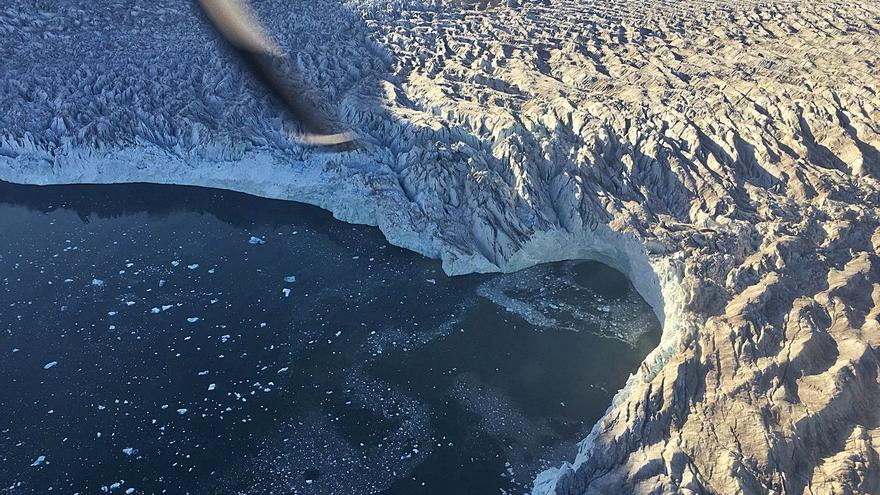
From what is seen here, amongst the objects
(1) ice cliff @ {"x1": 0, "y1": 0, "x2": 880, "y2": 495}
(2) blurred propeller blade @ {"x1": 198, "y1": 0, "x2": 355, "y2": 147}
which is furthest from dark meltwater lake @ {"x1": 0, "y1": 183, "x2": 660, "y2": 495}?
(2) blurred propeller blade @ {"x1": 198, "y1": 0, "x2": 355, "y2": 147}

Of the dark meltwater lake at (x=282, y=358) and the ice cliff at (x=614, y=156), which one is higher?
the ice cliff at (x=614, y=156)

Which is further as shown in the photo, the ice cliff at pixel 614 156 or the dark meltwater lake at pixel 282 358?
the dark meltwater lake at pixel 282 358

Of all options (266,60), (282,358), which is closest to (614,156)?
(282,358)

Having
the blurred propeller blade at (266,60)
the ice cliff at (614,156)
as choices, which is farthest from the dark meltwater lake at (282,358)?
the blurred propeller blade at (266,60)

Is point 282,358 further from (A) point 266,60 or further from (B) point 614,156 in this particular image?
(A) point 266,60

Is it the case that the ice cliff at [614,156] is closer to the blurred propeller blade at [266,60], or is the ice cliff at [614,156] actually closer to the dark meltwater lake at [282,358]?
the blurred propeller blade at [266,60]

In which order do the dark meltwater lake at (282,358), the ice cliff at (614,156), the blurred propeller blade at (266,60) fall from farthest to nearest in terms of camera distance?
the blurred propeller blade at (266,60)
the dark meltwater lake at (282,358)
the ice cliff at (614,156)

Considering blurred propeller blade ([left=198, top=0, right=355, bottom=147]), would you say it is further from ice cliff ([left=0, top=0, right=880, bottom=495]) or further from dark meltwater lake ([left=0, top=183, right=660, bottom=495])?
dark meltwater lake ([left=0, top=183, right=660, bottom=495])
